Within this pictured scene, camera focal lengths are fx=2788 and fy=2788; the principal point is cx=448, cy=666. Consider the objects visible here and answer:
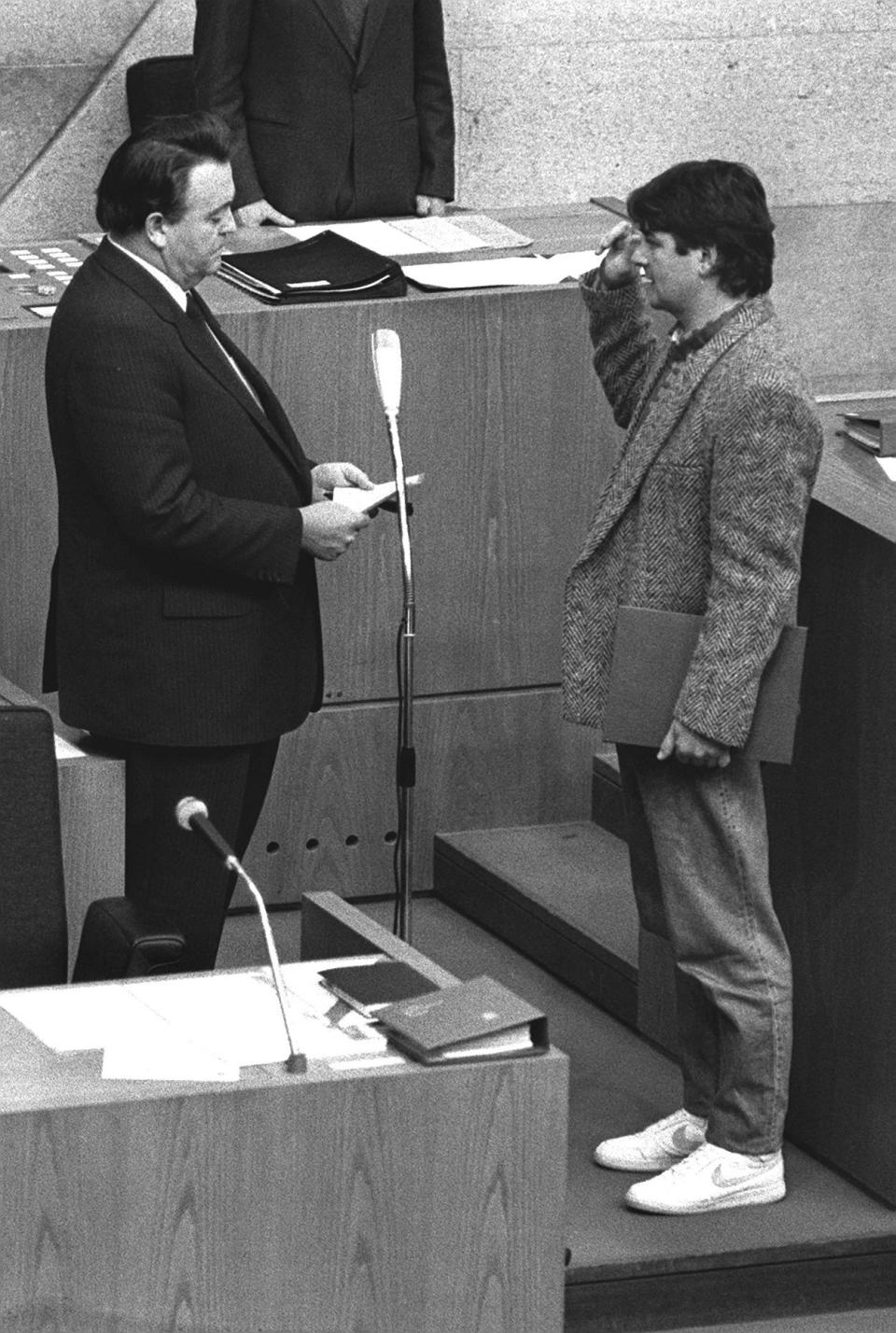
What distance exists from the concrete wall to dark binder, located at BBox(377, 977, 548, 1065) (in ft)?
14.1

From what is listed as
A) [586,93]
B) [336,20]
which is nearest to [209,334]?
[336,20]

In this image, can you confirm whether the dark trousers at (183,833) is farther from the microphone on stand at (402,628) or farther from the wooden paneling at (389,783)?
the wooden paneling at (389,783)

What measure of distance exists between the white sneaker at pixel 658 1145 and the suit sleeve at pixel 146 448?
1.08 m

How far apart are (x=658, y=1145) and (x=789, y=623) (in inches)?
34.7

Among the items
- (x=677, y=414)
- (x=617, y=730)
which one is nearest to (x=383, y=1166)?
(x=617, y=730)

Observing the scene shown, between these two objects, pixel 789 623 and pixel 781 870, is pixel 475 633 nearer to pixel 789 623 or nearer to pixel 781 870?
pixel 781 870

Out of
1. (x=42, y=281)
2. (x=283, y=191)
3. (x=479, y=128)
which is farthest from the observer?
(x=479, y=128)

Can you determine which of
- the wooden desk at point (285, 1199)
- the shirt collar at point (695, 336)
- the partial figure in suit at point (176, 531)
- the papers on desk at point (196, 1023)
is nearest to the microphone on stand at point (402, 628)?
the partial figure in suit at point (176, 531)

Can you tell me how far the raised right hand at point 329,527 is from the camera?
4.25 meters

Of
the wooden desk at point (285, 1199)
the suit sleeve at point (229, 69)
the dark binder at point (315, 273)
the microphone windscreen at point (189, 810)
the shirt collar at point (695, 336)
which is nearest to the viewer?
the wooden desk at point (285, 1199)

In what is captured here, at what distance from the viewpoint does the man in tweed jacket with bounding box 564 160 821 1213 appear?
3.87m

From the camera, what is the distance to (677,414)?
12.9 feet

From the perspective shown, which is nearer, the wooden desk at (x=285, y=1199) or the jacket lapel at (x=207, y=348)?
the wooden desk at (x=285, y=1199)

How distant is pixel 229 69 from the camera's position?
6383mm
